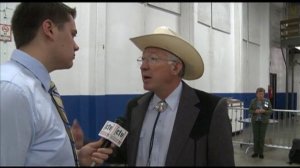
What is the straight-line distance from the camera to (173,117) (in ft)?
6.66

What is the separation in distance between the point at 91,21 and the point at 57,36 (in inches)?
180

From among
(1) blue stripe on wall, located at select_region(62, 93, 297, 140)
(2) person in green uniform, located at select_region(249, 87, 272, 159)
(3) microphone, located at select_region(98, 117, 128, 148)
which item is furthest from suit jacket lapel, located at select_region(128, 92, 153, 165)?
(2) person in green uniform, located at select_region(249, 87, 272, 159)

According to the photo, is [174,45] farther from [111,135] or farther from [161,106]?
[111,135]

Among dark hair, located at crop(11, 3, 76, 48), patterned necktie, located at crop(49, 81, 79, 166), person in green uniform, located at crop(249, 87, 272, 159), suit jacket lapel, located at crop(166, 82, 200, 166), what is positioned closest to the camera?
dark hair, located at crop(11, 3, 76, 48)

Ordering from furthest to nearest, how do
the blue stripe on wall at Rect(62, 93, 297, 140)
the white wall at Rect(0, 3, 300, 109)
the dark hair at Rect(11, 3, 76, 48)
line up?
the white wall at Rect(0, 3, 300, 109), the blue stripe on wall at Rect(62, 93, 297, 140), the dark hair at Rect(11, 3, 76, 48)

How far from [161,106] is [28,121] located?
0.96 metres

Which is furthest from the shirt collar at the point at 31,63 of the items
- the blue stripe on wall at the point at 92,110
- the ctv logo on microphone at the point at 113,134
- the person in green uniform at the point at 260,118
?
the person in green uniform at the point at 260,118

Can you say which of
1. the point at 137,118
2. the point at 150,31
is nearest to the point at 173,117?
the point at 137,118

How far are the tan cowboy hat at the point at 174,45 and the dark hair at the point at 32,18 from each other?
0.79m

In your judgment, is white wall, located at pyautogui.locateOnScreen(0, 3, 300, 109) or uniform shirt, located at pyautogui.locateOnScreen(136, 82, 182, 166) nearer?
uniform shirt, located at pyautogui.locateOnScreen(136, 82, 182, 166)

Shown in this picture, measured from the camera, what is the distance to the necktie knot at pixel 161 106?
2.07 m

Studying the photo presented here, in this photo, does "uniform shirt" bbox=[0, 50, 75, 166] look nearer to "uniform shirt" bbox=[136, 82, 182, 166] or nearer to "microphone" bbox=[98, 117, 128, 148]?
"microphone" bbox=[98, 117, 128, 148]

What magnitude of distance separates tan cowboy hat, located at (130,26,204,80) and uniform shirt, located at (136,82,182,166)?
28 centimetres

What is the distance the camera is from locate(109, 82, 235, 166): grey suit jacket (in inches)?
73.8
